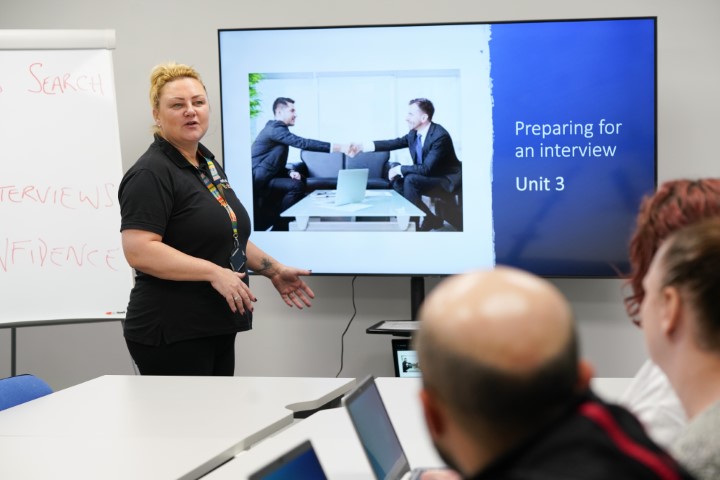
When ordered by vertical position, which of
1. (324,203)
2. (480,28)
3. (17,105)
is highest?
(480,28)

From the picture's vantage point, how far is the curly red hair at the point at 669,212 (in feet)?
4.79

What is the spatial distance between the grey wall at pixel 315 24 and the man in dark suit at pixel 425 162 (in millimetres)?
536

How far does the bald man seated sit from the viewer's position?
717 mm

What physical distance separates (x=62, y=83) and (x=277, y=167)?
3.45 feet

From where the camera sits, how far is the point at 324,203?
13.7ft

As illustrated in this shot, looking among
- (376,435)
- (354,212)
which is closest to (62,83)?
(354,212)

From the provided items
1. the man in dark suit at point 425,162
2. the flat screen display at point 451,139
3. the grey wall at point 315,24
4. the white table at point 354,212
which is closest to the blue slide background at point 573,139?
the flat screen display at point 451,139

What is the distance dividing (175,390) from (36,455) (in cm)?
67

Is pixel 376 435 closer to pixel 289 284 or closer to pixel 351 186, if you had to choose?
pixel 289 284

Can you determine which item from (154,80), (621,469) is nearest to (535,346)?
(621,469)

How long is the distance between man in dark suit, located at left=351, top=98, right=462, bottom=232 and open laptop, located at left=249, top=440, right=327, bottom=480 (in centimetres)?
273

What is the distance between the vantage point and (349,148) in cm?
414

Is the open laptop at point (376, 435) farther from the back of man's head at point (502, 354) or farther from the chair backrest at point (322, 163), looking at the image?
the chair backrest at point (322, 163)

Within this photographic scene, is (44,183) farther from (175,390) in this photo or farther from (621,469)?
(621,469)
